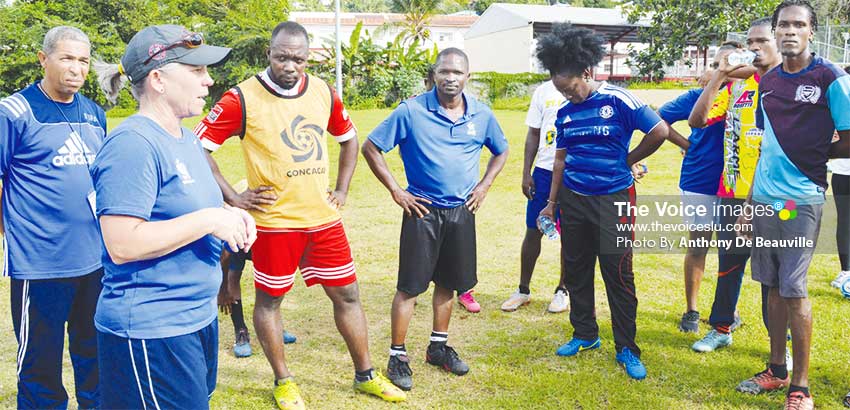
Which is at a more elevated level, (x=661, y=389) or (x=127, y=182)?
(x=127, y=182)

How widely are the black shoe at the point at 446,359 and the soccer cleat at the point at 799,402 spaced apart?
202cm

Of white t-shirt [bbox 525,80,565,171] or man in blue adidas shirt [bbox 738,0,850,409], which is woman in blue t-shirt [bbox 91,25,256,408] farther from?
white t-shirt [bbox 525,80,565,171]

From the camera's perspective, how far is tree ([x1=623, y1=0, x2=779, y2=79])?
31.3 m

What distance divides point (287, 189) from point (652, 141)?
8.01 feet

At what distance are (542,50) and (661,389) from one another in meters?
2.42

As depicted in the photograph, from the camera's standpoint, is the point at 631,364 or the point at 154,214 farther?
the point at 631,364

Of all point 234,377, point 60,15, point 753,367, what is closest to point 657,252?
point 753,367

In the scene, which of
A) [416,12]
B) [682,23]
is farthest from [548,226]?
[416,12]

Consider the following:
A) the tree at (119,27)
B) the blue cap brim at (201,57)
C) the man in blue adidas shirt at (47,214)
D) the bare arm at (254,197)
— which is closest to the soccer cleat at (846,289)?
the bare arm at (254,197)

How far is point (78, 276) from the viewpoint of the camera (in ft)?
12.1

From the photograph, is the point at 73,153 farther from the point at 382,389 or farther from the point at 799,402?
the point at 799,402

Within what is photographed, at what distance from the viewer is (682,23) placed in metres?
33.5

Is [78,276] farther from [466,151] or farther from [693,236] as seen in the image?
[693,236]

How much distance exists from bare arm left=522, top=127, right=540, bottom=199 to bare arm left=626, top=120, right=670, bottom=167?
114 centimetres
